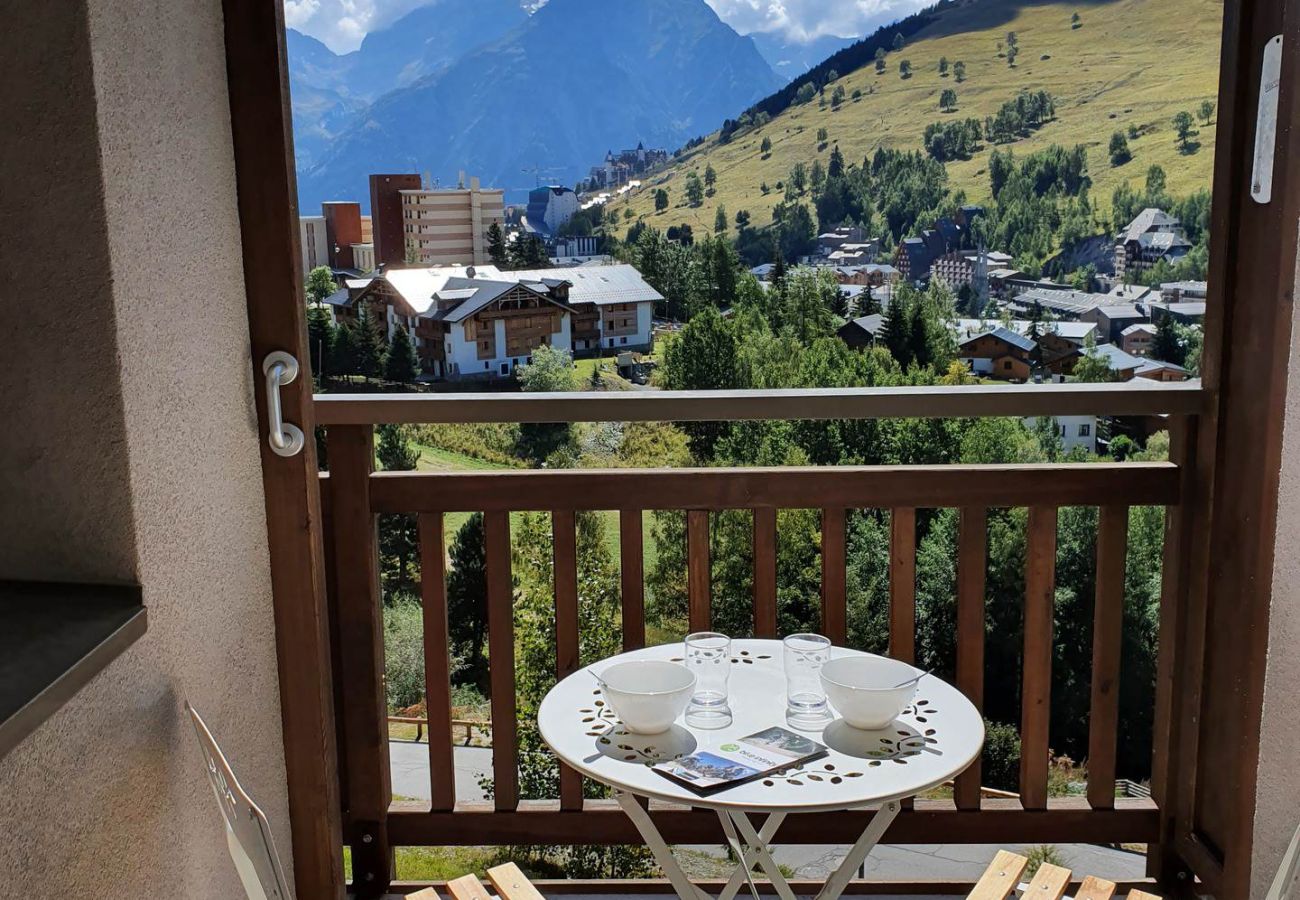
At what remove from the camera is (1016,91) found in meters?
17.7

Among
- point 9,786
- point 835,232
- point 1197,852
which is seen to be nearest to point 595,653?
point 835,232

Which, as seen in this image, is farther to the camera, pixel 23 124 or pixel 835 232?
pixel 835 232

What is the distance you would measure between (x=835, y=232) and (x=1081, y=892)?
9.48 m

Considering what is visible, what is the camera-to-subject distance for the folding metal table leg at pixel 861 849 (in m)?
1.53

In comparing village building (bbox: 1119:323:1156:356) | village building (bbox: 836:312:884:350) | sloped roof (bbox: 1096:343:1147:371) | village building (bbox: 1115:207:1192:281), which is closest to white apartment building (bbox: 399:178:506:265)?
sloped roof (bbox: 1096:343:1147:371)

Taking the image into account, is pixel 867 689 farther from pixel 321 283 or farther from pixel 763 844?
pixel 321 283

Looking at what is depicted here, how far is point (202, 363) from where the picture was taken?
5.13ft

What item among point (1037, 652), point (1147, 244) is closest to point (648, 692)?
point (1037, 652)

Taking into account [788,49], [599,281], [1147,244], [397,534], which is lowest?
[397,534]

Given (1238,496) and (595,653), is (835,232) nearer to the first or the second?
(595,653)

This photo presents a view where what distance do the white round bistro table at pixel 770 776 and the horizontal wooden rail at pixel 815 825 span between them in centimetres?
53

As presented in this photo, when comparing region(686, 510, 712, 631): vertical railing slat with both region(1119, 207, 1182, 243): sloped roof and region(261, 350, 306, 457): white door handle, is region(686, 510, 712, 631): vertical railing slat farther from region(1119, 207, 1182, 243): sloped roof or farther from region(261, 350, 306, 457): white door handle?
region(1119, 207, 1182, 243): sloped roof

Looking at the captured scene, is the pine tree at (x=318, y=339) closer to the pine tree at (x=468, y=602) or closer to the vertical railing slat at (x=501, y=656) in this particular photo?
the vertical railing slat at (x=501, y=656)

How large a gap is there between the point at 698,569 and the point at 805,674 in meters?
0.61
